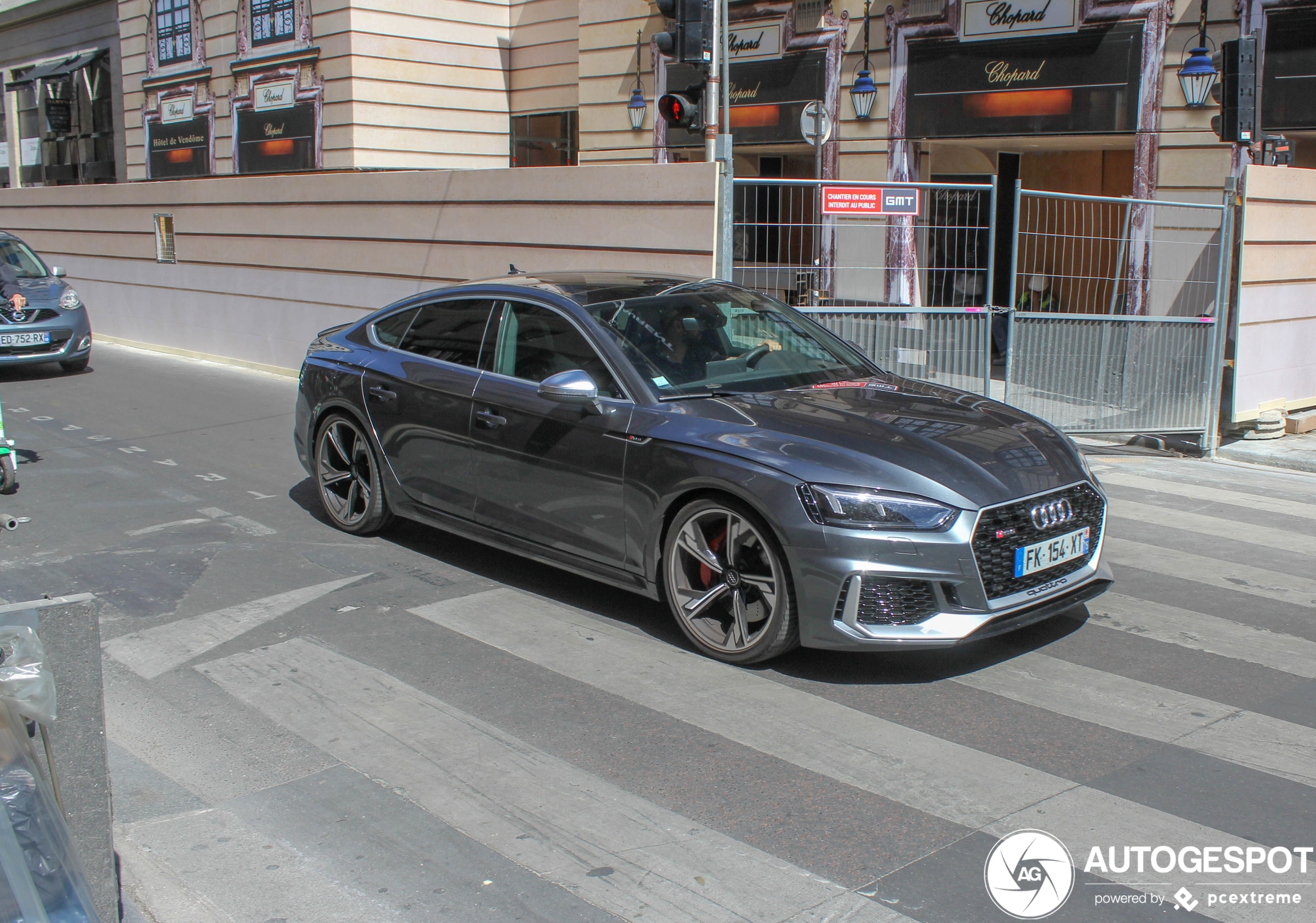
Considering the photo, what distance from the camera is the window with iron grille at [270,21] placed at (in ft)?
81.1

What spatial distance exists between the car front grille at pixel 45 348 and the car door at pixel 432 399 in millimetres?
9595

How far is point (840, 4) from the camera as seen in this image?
56.2ft

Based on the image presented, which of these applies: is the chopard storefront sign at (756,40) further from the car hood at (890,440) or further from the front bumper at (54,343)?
the car hood at (890,440)

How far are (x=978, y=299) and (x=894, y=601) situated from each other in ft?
19.4

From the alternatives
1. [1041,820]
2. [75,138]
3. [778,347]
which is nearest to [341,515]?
[778,347]

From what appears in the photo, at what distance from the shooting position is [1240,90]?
975cm

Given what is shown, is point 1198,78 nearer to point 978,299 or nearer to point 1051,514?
point 978,299

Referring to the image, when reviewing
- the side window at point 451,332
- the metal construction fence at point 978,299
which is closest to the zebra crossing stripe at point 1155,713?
the side window at point 451,332

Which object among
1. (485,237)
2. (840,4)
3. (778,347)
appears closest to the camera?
(778,347)

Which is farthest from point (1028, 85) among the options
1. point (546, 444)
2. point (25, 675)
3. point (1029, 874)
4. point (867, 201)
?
point (25, 675)

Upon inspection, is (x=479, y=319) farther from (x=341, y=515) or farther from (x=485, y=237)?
(x=485, y=237)

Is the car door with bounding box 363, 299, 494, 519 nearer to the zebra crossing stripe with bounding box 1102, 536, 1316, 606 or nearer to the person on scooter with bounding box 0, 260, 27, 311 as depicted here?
the zebra crossing stripe with bounding box 1102, 536, 1316, 606

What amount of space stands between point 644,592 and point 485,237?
762 centimetres

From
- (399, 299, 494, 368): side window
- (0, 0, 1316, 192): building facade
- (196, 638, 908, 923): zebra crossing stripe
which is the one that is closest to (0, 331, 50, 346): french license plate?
(0, 0, 1316, 192): building facade
